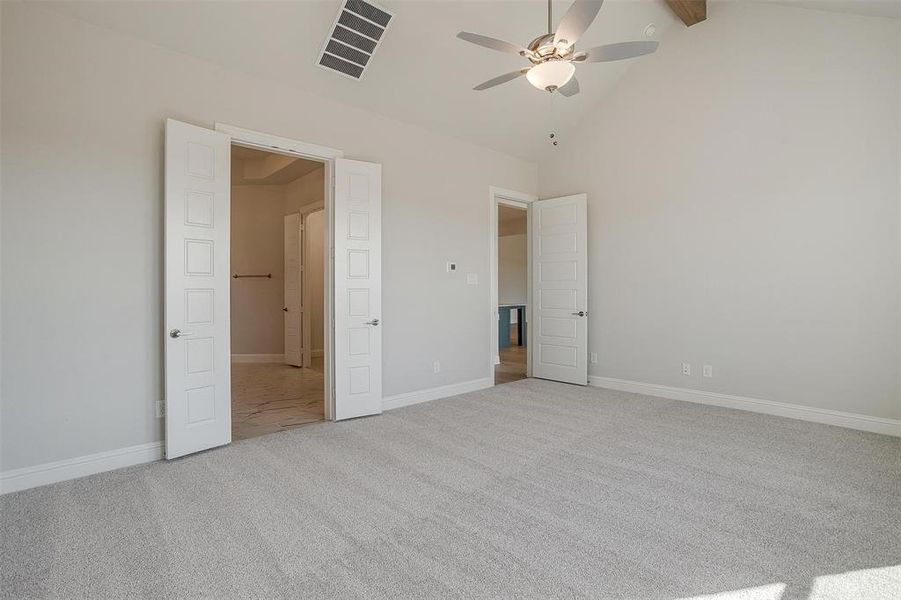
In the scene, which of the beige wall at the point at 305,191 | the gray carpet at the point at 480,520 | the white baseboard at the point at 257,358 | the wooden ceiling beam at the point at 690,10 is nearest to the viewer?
the gray carpet at the point at 480,520

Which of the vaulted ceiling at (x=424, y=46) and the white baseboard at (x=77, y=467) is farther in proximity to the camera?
the vaulted ceiling at (x=424, y=46)

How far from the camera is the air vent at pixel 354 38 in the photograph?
336 cm

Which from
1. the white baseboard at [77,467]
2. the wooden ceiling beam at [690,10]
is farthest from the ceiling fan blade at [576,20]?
the white baseboard at [77,467]

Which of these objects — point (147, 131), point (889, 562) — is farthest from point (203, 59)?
point (889, 562)

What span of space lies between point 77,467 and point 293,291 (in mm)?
4392

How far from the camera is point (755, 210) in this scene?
4246 mm

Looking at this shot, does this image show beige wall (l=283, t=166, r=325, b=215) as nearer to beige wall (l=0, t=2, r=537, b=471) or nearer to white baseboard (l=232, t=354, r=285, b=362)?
white baseboard (l=232, t=354, r=285, b=362)

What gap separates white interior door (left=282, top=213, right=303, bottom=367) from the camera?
22.8 feet

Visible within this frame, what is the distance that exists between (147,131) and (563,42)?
9.41 feet

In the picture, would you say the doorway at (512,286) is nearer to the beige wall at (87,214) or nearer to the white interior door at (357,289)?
the white interior door at (357,289)

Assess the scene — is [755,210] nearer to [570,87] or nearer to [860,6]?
[860,6]

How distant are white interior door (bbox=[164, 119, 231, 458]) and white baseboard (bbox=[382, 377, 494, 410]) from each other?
61.3 inches

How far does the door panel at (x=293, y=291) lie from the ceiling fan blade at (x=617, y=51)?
212 inches

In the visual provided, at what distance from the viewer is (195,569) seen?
6.11ft
